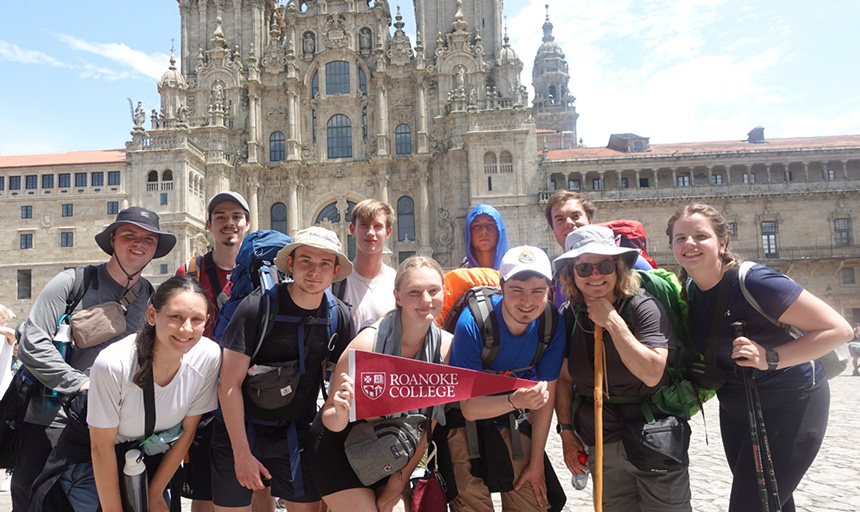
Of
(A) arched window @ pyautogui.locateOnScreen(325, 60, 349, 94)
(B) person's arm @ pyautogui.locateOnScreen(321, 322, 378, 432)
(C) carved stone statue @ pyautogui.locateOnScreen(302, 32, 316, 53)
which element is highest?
(C) carved stone statue @ pyautogui.locateOnScreen(302, 32, 316, 53)

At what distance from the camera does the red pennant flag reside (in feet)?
11.7

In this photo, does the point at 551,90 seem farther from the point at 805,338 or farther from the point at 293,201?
the point at 805,338

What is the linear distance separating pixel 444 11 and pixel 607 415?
40329mm

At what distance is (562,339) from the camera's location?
4.04 meters

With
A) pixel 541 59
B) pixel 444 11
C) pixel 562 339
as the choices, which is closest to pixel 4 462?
pixel 562 339

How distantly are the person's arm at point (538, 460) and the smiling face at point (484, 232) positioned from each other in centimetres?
177

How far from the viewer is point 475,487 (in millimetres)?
3992

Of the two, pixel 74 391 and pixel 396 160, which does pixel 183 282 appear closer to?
pixel 74 391

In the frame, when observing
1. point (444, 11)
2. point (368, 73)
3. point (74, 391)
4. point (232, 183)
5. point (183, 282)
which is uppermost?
point (444, 11)

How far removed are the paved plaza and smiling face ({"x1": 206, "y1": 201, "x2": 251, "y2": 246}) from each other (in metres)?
3.75

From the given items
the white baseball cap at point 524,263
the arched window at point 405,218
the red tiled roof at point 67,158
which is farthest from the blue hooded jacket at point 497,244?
the red tiled roof at point 67,158

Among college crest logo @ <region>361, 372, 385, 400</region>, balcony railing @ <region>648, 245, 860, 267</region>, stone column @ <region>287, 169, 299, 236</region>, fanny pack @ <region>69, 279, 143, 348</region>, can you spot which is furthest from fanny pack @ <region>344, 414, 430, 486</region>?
stone column @ <region>287, 169, 299, 236</region>

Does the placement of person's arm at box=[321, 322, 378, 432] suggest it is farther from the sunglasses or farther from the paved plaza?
the paved plaza

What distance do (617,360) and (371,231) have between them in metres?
2.56
